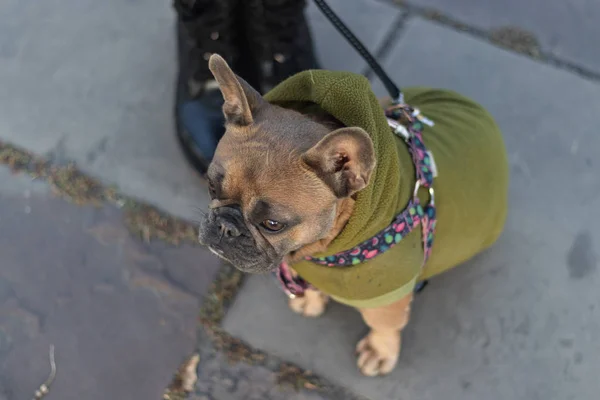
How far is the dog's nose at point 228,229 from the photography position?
1.80 metres

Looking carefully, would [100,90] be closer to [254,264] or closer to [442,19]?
[254,264]

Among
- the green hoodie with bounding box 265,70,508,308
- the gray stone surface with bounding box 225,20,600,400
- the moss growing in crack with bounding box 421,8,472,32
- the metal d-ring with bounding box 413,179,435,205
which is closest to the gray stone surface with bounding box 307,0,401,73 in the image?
the moss growing in crack with bounding box 421,8,472,32

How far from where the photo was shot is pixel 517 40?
133 inches

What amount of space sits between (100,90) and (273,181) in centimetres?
203

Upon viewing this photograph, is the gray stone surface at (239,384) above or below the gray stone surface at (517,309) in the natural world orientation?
below

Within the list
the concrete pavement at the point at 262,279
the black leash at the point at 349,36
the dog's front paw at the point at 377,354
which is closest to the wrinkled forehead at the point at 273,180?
the black leash at the point at 349,36

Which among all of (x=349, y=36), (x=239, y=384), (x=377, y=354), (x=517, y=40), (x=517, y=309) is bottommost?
(x=239, y=384)

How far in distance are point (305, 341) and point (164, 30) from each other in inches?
83.0

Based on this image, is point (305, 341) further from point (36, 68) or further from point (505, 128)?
point (36, 68)

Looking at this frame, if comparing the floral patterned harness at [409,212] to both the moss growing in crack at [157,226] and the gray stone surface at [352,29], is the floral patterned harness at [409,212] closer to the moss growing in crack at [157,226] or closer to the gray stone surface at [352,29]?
the moss growing in crack at [157,226]

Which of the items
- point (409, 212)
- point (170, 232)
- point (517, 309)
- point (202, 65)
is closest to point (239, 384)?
point (170, 232)

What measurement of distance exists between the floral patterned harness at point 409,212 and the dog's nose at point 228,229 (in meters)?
0.34

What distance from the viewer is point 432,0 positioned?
3535 millimetres

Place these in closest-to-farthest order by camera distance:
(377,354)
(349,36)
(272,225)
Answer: (272,225)
(349,36)
(377,354)
